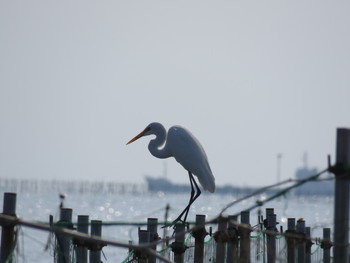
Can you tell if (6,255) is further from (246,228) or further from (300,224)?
(300,224)

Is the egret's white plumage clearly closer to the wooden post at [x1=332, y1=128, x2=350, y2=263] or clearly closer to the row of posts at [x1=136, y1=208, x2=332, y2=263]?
the row of posts at [x1=136, y1=208, x2=332, y2=263]

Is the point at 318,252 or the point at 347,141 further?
the point at 318,252

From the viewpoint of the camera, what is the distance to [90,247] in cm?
738

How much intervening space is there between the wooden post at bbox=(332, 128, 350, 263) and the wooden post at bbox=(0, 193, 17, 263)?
2.25 meters

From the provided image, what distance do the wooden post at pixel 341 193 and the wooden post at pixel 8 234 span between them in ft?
7.38

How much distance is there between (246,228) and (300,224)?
148 inches

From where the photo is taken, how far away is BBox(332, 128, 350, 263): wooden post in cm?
488

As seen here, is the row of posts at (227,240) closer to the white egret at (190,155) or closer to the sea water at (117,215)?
the sea water at (117,215)

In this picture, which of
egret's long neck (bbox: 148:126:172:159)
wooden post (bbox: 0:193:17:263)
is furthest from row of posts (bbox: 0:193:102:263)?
egret's long neck (bbox: 148:126:172:159)

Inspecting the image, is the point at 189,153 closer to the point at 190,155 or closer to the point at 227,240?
the point at 190,155

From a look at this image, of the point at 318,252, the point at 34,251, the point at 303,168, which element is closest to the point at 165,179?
the point at 303,168

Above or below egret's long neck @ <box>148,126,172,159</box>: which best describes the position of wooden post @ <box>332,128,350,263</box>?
below

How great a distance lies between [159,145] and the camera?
10797 millimetres

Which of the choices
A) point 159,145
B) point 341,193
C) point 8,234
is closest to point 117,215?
point 159,145
